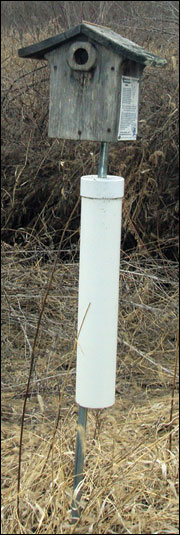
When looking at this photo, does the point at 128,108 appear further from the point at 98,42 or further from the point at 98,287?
the point at 98,287

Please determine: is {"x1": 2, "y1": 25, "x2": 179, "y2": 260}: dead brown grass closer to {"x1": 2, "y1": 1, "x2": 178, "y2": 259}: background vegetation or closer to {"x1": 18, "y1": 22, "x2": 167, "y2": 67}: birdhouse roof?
{"x1": 2, "y1": 1, "x2": 178, "y2": 259}: background vegetation

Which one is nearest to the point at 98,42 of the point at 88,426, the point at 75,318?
the point at 88,426

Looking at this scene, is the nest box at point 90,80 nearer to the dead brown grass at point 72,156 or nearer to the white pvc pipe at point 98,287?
the white pvc pipe at point 98,287

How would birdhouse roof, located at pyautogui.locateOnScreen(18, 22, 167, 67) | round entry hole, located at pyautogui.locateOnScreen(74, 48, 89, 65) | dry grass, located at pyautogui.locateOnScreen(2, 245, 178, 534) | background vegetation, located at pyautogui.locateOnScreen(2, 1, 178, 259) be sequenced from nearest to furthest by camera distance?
1. birdhouse roof, located at pyautogui.locateOnScreen(18, 22, 167, 67)
2. round entry hole, located at pyautogui.locateOnScreen(74, 48, 89, 65)
3. dry grass, located at pyautogui.locateOnScreen(2, 245, 178, 534)
4. background vegetation, located at pyautogui.locateOnScreen(2, 1, 178, 259)

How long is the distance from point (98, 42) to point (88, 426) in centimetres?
169

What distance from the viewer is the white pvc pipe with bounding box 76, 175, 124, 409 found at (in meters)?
2.05

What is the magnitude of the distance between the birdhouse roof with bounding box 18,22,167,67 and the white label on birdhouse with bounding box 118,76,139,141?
0.09 meters

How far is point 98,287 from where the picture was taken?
2.09 meters

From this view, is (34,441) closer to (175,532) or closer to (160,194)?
(175,532)

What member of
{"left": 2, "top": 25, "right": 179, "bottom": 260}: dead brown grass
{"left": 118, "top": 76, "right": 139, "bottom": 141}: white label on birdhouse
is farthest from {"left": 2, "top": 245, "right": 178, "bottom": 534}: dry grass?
{"left": 118, "top": 76, "right": 139, "bottom": 141}: white label on birdhouse

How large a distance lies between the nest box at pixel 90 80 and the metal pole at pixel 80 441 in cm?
7

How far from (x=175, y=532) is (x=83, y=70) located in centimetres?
158

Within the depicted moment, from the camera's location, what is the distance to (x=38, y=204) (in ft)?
16.4

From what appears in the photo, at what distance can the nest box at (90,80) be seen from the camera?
2045 mm
